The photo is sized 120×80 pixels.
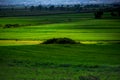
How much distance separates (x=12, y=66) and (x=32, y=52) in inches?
161

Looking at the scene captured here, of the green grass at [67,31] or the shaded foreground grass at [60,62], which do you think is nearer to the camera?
the shaded foreground grass at [60,62]

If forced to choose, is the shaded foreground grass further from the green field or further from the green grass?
the green grass

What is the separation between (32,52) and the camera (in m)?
15.5

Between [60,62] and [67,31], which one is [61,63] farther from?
[67,31]

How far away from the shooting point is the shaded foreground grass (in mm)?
9770

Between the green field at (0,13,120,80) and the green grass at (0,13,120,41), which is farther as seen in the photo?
the green grass at (0,13,120,41)

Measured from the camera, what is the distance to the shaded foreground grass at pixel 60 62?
977 centimetres

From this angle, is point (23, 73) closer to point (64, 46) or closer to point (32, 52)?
point (32, 52)

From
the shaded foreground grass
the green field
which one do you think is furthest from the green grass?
the shaded foreground grass

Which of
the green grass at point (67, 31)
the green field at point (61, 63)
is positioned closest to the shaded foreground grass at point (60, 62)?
the green field at point (61, 63)

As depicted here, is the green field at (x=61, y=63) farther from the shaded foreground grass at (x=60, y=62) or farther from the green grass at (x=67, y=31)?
the green grass at (x=67, y=31)

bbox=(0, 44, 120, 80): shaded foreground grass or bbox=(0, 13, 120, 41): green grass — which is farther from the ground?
bbox=(0, 44, 120, 80): shaded foreground grass

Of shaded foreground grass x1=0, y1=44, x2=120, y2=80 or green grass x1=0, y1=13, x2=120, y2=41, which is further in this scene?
green grass x1=0, y1=13, x2=120, y2=41

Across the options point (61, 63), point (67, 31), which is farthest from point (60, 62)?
point (67, 31)
